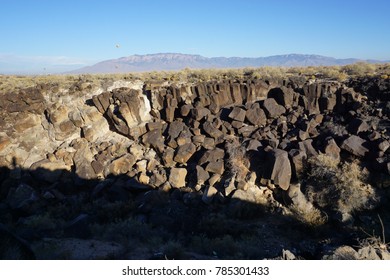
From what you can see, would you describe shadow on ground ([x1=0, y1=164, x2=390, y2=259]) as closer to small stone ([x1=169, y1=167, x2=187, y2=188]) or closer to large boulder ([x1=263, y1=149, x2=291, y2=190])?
small stone ([x1=169, y1=167, x2=187, y2=188])

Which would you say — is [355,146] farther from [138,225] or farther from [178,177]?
[138,225]

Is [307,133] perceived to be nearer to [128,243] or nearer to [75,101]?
[128,243]

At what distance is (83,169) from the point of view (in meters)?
13.7

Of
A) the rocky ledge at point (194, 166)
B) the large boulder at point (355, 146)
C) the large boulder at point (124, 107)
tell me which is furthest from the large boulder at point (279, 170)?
the large boulder at point (124, 107)

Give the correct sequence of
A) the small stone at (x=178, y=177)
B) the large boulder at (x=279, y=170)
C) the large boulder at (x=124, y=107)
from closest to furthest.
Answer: the large boulder at (x=279, y=170), the small stone at (x=178, y=177), the large boulder at (x=124, y=107)

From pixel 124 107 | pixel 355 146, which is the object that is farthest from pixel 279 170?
pixel 124 107

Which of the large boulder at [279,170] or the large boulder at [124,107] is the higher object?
the large boulder at [124,107]

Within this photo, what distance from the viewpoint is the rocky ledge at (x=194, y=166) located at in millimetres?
9273

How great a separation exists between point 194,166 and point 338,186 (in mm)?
5463

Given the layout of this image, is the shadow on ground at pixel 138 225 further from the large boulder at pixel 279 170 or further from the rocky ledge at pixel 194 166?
the large boulder at pixel 279 170

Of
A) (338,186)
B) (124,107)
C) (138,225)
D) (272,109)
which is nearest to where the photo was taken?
(138,225)

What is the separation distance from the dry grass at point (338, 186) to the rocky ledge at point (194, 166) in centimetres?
4

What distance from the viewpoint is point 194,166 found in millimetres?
13047

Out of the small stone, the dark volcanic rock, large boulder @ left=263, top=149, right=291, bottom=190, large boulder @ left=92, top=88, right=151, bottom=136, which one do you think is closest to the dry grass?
large boulder @ left=263, top=149, right=291, bottom=190
